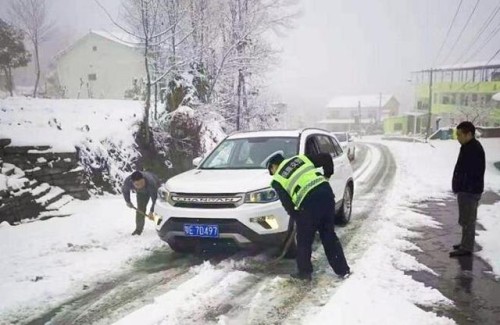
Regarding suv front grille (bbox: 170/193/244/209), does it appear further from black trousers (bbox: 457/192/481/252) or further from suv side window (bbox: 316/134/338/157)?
black trousers (bbox: 457/192/481/252)

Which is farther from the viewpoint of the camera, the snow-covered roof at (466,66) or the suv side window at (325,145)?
the snow-covered roof at (466,66)

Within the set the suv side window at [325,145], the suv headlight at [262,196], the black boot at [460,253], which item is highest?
the suv side window at [325,145]

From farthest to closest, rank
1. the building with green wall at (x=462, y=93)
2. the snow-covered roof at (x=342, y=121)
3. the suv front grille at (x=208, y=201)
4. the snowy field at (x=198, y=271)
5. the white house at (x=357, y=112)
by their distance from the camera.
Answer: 1. the snow-covered roof at (x=342, y=121)
2. the white house at (x=357, y=112)
3. the building with green wall at (x=462, y=93)
4. the suv front grille at (x=208, y=201)
5. the snowy field at (x=198, y=271)

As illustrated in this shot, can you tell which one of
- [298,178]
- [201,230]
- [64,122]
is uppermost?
[64,122]

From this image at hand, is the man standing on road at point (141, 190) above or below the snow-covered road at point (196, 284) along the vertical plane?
above

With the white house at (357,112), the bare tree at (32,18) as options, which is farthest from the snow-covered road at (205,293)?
the white house at (357,112)

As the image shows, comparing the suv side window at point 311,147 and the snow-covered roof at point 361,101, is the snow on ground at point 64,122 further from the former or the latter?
the snow-covered roof at point 361,101

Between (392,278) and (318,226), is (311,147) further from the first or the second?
(392,278)

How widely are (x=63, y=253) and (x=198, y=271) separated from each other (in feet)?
7.24

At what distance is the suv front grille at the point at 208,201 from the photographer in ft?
16.2

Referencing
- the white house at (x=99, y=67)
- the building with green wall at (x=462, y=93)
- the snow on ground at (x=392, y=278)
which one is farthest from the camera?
the building with green wall at (x=462, y=93)

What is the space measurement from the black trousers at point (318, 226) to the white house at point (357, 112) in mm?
71913

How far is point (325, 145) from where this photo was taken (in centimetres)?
710

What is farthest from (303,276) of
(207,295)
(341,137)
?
(341,137)
